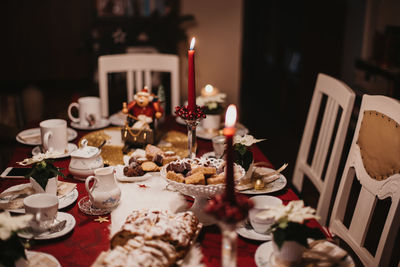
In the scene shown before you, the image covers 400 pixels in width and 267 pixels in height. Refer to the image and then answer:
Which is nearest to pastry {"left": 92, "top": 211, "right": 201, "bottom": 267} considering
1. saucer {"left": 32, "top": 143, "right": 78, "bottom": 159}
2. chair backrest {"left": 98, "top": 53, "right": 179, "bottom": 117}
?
saucer {"left": 32, "top": 143, "right": 78, "bottom": 159}

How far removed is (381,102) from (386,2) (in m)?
3.23

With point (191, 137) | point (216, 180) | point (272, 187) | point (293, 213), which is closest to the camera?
point (293, 213)

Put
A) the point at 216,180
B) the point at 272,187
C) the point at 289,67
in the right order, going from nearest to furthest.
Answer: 1. the point at 216,180
2. the point at 272,187
3. the point at 289,67

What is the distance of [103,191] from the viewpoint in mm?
1367

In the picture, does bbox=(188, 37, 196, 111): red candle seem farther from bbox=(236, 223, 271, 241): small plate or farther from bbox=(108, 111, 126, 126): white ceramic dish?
bbox=(108, 111, 126, 126): white ceramic dish

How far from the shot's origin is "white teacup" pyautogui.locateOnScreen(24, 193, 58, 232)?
119cm

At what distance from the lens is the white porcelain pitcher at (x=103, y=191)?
136cm

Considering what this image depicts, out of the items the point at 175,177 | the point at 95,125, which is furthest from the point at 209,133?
the point at 175,177

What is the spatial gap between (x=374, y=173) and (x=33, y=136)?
1485 millimetres

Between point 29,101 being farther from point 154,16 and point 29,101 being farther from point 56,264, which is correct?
point 56,264

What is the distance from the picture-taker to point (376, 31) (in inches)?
172

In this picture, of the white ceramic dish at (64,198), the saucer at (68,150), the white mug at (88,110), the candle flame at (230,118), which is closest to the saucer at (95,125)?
the white mug at (88,110)

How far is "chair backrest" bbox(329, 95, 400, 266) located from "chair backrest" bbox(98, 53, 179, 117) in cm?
130

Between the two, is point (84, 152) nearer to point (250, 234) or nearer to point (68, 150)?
point (68, 150)
